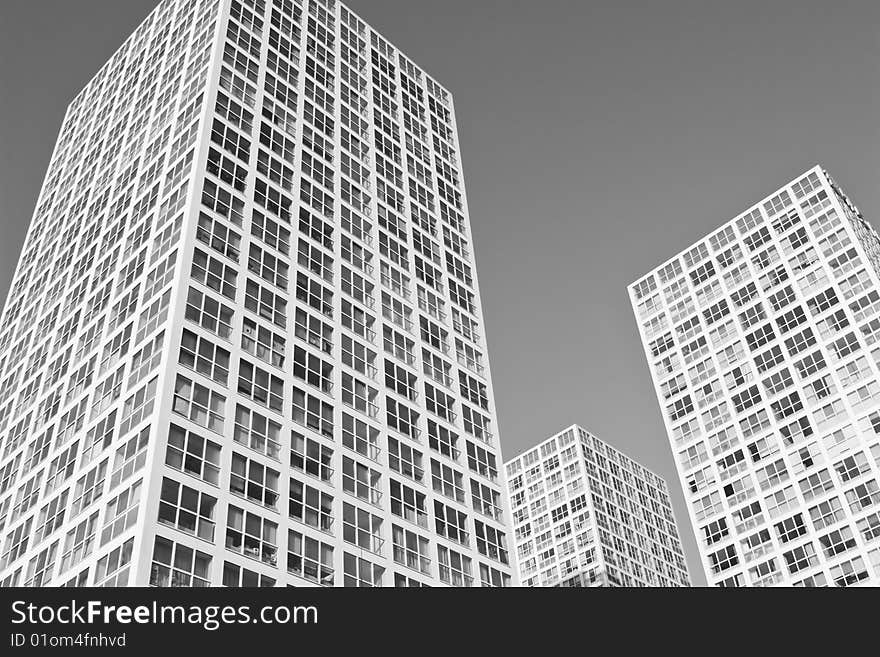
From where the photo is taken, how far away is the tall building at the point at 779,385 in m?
96.9

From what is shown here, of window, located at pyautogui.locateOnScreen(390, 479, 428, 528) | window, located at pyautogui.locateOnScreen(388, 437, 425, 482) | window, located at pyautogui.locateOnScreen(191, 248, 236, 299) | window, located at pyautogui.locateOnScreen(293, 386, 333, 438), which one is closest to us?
window, located at pyautogui.locateOnScreen(293, 386, 333, 438)

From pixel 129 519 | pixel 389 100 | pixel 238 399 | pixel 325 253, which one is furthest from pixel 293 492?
pixel 389 100

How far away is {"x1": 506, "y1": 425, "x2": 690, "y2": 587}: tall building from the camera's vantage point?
145750 millimetres

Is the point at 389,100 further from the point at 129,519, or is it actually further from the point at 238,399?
the point at 129,519

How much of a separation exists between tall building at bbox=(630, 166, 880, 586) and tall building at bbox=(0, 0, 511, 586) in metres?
39.4

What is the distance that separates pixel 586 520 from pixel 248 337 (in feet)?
321

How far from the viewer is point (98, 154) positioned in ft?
294

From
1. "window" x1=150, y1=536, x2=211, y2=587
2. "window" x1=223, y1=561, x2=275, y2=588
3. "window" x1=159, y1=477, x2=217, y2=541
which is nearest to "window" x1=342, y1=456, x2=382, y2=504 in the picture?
"window" x1=223, y1=561, x2=275, y2=588

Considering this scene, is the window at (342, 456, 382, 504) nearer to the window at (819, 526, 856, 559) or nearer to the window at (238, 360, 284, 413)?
the window at (238, 360, 284, 413)

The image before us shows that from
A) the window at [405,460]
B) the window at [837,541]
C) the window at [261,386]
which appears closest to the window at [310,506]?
the window at [261,386]

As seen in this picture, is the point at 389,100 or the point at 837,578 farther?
the point at 389,100
